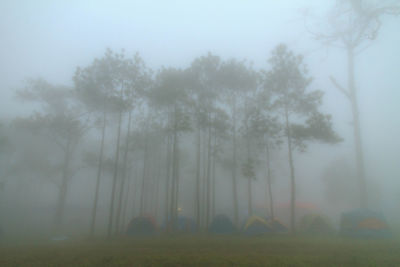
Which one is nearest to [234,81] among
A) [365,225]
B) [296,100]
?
[296,100]

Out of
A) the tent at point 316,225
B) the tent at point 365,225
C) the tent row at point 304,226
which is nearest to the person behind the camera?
the tent at point 365,225

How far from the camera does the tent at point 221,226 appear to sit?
17.8 m

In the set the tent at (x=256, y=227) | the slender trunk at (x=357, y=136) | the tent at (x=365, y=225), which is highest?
the slender trunk at (x=357, y=136)

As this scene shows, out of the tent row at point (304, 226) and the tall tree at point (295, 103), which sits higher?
the tall tree at point (295, 103)

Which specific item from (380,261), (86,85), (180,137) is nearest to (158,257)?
(380,261)

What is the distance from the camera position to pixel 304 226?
18828 millimetres

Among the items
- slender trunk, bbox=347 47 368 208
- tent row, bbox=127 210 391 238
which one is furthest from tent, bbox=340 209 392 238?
slender trunk, bbox=347 47 368 208

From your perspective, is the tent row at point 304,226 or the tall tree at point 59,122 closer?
the tent row at point 304,226

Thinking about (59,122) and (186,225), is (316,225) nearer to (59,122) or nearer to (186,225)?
(186,225)

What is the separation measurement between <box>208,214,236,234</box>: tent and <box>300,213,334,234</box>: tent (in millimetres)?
5971

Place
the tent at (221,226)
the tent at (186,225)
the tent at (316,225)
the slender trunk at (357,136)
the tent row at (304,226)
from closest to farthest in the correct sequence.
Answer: the tent row at (304,226), the slender trunk at (357,136), the tent at (316,225), the tent at (221,226), the tent at (186,225)

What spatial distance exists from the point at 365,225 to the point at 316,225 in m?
4.81

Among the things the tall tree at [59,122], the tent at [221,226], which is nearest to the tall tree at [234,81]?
the tent at [221,226]

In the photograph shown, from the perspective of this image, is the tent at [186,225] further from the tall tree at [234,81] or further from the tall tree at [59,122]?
the tall tree at [59,122]
